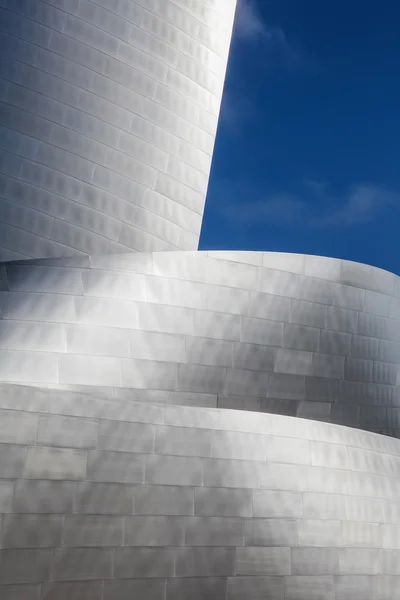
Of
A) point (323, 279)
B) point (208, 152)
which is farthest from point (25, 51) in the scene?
point (323, 279)

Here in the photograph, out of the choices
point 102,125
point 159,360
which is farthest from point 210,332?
point 102,125

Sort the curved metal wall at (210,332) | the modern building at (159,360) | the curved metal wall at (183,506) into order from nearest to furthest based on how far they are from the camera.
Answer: the curved metal wall at (183,506)
the modern building at (159,360)
the curved metal wall at (210,332)

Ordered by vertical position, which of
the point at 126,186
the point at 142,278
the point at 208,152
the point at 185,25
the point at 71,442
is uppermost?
Result: the point at 185,25

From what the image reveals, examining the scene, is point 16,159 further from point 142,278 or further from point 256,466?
point 256,466

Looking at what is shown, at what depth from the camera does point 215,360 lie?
11461 millimetres

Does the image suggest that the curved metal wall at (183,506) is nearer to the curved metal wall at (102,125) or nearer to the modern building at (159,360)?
the modern building at (159,360)

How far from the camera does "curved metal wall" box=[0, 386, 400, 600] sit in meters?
8.62

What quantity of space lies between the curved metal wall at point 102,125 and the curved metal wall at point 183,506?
3.91 metres

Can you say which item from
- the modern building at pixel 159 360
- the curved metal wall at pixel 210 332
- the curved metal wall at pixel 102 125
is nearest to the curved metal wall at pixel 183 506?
the modern building at pixel 159 360

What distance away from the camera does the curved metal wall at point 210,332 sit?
10.8 meters

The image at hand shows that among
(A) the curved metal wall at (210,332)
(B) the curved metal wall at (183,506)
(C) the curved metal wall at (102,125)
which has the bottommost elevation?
(B) the curved metal wall at (183,506)

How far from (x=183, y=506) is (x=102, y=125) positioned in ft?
24.4

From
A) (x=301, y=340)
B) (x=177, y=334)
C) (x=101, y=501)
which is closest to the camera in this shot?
(x=101, y=501)

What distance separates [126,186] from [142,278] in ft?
8.04
